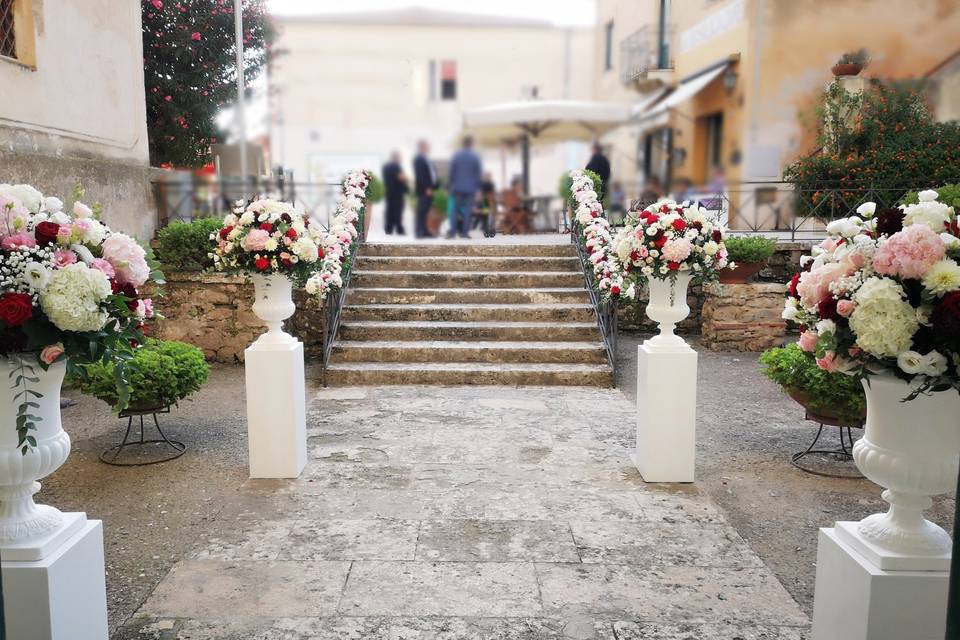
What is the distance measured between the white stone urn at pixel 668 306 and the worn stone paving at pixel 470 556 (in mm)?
883

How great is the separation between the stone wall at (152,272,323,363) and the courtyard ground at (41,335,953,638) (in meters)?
1.64

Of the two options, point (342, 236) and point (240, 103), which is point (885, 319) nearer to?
point (342, 236)

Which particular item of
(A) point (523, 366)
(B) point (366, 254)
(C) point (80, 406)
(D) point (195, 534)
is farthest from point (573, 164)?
(D) point (195, 534)

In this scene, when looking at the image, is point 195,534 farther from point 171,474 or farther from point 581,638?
point 581,638

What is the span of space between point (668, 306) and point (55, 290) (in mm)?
3432

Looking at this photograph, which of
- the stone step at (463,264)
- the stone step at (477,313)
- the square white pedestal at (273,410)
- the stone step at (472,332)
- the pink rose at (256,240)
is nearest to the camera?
the pink rose at (256,240)

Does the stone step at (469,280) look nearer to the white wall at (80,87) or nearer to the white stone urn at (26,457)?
the white wall at (80,87)

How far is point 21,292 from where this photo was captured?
86.4 inches

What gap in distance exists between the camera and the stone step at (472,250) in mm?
9328

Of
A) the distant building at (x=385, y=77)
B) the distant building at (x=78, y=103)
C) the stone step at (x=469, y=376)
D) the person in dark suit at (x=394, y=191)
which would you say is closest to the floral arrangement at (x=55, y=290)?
the distant building at (x=385, y=77)

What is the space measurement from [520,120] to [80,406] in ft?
23.4

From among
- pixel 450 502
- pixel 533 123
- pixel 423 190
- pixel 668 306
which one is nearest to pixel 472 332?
pixel 423 190

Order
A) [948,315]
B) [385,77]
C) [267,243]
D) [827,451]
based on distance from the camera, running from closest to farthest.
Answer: [948,315]
[385,77]
[267,243]
[827,451]

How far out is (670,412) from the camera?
15.0 feet
